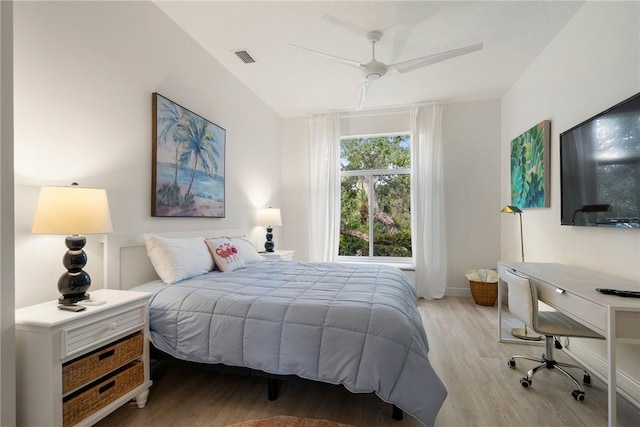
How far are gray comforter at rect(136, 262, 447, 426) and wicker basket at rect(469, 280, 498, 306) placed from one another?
236cm

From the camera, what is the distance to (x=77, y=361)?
4.56 feet

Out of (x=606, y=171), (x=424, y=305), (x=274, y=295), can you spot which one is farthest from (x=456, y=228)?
(x=274, y=295)

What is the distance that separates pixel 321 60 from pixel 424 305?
3267 mm

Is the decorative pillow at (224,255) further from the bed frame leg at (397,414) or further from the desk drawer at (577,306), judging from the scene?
the desk drawer at (577,306)

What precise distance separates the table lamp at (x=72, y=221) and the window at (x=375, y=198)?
3.59m

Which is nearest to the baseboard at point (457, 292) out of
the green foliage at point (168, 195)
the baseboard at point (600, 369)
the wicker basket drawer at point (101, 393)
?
the baseboard at point (600, 369)

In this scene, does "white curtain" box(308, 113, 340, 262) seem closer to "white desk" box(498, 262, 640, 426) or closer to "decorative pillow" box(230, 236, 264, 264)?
"decorative pillow" box(230, 236, 264, 264)

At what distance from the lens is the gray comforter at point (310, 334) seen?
1.46 metres

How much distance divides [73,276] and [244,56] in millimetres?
2557

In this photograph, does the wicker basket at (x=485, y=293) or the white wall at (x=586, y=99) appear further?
the wicker basket at (x=485, y=293)

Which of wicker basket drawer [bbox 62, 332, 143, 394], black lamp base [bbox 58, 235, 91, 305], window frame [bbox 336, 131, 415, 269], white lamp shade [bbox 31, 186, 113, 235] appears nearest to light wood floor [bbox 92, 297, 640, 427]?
wicker basket drawer [bbox 62, 332, 143, 394]

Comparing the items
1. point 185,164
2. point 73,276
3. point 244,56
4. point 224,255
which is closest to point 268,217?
point 224,255

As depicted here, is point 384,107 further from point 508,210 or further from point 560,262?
point 560,262

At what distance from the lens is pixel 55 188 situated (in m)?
1.47
